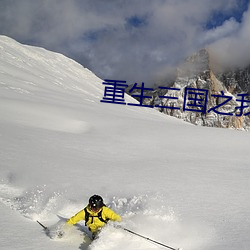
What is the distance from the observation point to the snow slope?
16.4 feet

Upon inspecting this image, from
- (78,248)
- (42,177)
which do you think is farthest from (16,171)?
(78,248)

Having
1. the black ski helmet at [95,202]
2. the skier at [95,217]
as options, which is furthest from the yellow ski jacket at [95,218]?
the black ski helmet at [95,202]

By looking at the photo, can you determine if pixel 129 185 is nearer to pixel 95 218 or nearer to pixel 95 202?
pixel 95 218

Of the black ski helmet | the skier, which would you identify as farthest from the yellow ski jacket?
the black ski helmet

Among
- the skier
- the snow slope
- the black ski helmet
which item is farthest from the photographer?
the skier

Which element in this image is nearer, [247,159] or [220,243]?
[220,243]

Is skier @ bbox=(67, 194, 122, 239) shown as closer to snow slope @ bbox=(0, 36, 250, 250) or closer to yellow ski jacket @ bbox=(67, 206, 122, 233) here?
yellow ski jacket @ bbox=(67, 206, 122, 233)

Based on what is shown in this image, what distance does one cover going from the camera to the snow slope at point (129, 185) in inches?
196

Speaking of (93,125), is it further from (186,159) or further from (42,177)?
(42,177)

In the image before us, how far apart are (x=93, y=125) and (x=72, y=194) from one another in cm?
899

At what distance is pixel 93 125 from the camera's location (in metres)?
15.6

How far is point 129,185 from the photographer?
729 centimetres

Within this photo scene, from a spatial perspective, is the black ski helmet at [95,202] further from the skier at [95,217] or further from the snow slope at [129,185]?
the snow slope at [129,185]

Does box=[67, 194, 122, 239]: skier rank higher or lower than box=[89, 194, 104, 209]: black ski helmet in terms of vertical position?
lower
